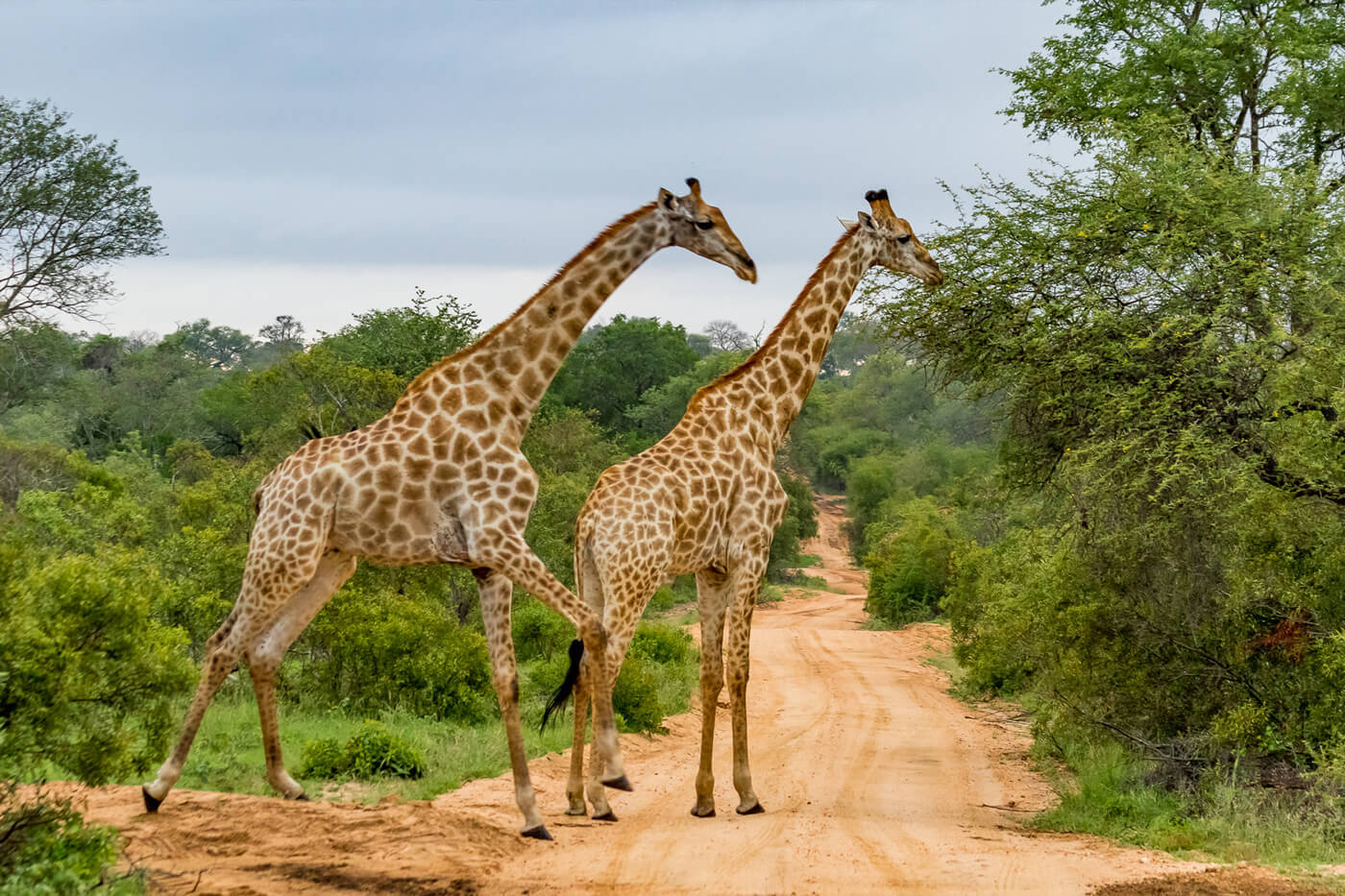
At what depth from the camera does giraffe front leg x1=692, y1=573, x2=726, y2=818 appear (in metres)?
8.84

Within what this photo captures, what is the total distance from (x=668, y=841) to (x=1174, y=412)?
18.7ft

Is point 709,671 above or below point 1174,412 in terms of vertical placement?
below

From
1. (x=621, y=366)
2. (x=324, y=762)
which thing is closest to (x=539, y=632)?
(x=324, y=762)

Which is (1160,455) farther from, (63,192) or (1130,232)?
(63,192)

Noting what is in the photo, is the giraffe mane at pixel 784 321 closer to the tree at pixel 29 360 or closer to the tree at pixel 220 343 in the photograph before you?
the tree at pixel 29 360

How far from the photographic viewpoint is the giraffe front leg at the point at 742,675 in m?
9.06

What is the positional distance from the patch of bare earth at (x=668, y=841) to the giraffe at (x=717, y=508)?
2.55 feet

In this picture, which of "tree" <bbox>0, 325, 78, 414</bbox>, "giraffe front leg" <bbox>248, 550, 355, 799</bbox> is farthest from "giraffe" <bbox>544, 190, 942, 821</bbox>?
"tree" <bbox>0, 325, 78, 414</bbox>

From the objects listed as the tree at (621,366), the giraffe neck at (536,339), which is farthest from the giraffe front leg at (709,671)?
the tree at (621,366)

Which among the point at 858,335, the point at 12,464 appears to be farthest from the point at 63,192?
the point at 858,335

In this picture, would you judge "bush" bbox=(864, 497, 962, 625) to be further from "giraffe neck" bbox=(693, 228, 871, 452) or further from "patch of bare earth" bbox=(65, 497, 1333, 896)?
"giraffe neck" bbox=(693, 228, 871, 452)

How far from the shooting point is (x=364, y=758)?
10.0 metres

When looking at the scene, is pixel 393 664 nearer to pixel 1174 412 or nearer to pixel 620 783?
pixel 620 783

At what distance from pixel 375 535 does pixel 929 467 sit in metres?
50.8
